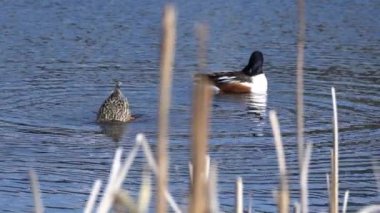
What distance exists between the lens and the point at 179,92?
1335cm

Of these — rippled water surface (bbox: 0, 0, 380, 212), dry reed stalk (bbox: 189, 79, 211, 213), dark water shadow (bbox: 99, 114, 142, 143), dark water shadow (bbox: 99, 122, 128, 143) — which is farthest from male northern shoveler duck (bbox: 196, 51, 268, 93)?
dry reed stalk (bbox: 189, 79, 211, 213)

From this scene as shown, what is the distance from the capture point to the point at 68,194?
8312 mm

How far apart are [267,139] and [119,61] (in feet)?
15.6

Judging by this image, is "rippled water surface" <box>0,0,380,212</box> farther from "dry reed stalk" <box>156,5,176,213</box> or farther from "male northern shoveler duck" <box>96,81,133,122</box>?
"dry reed stalk" <box>156,5,176,213</box>

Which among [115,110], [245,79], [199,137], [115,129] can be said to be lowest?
[199,137]

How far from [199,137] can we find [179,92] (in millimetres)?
10986

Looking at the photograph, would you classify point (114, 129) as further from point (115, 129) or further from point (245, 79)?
point (245, 79)

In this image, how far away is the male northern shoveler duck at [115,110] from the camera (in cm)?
1148

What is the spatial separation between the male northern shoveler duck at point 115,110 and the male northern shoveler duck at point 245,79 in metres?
2.28

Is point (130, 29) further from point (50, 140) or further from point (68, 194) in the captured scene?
point (68, 194)

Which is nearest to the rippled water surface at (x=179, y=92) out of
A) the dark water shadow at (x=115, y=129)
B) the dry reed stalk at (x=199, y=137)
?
the dark water shadow at (x=115, y=129)

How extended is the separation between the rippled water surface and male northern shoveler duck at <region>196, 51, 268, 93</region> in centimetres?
16

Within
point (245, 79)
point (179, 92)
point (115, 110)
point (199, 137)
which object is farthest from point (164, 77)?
point (245, 79)

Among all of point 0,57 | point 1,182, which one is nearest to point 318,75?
point 0,57
